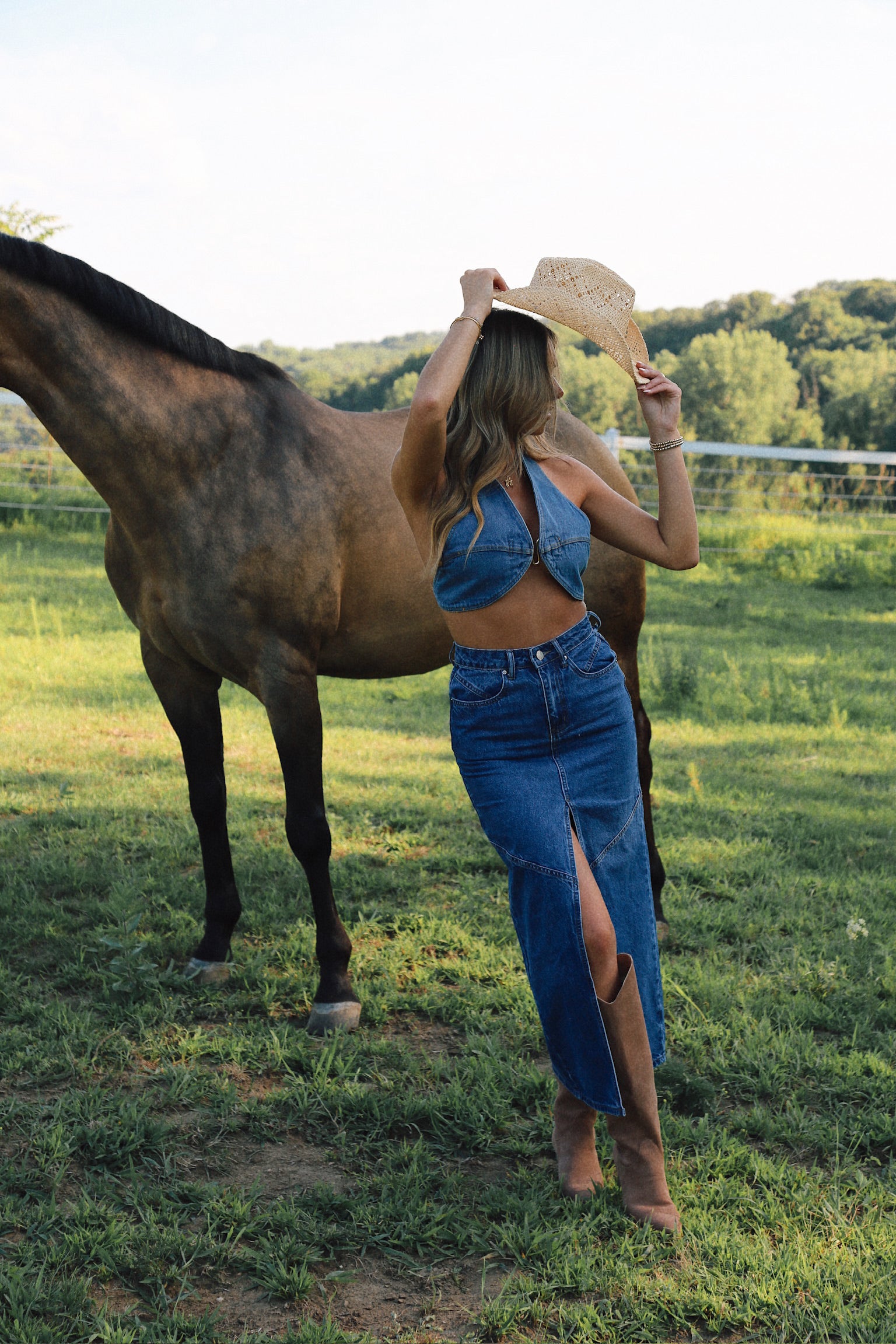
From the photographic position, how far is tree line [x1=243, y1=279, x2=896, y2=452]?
52469 mm

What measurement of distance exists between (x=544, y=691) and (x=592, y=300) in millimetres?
889

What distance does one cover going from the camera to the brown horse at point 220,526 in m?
3.09

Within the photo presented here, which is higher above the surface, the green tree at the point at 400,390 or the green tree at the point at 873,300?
the green tree at the point at 873,300

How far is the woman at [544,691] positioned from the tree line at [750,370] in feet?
131

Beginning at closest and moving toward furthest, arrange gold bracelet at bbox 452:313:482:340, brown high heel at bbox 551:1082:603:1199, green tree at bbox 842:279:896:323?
gold bracelet at bbox 452:313:482:340, brown high heel at bbox 551:1082:603:1199, green tree at bbox 842:279:896:323

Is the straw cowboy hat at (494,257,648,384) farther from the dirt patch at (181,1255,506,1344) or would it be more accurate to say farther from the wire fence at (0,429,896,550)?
the wire fence at (0,429,896,550)

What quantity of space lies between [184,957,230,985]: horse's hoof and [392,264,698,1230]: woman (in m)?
1.56

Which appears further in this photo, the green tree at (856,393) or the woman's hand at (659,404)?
the green tree at (856,393)

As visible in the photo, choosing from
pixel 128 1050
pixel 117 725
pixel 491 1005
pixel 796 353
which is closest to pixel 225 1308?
pixel 128 1050

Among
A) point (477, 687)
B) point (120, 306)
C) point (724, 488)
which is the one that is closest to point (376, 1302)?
point (477, 687)

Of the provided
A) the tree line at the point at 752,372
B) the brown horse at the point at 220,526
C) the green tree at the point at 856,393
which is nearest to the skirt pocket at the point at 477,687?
the brown horse at the point at 220,526

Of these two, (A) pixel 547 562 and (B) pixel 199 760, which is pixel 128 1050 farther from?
(A) pixel 547 562

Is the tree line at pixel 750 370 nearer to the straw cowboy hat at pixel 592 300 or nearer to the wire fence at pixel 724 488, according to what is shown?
the wire fence at pixel 724 488

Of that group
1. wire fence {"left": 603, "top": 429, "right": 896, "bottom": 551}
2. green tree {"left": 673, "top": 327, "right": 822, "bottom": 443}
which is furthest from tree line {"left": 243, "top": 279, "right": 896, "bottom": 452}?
wire fence {"left": 603, "top": 429, "right": 896, "bottom": 551}
